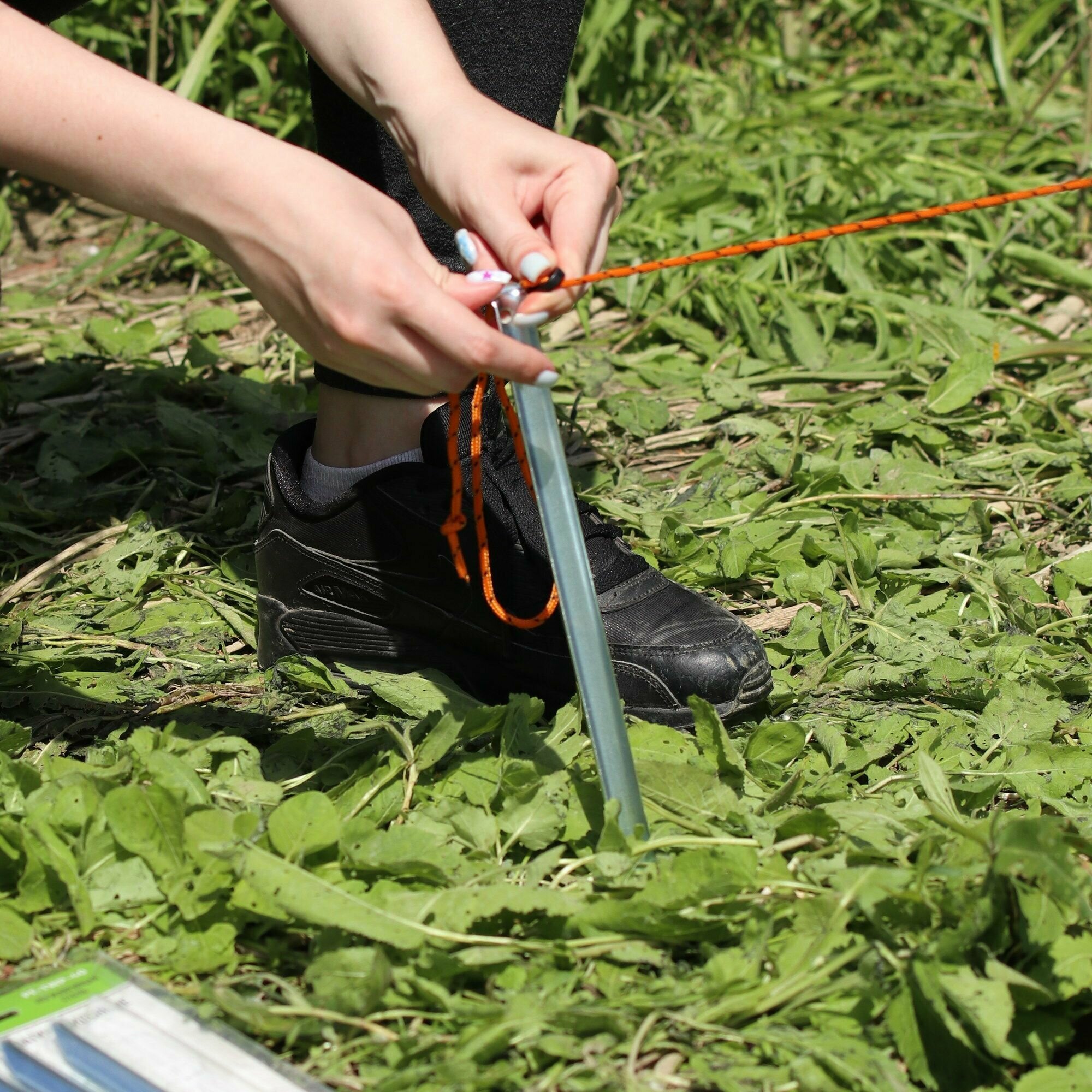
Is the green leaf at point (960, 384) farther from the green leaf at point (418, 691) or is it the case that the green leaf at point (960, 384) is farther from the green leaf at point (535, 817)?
the green leaf at point (535, 817)

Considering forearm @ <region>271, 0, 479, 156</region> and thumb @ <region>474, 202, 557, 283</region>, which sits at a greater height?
forearm @ <region>271, 0, 479, 156</region>

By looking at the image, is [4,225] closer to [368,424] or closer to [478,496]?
[368,424]

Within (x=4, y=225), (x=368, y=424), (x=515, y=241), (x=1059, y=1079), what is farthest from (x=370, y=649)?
(x=4, y=225)

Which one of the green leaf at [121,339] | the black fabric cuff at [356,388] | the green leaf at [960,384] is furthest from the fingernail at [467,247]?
the green leaf at [121,339]

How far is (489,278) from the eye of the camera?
0.87 meters

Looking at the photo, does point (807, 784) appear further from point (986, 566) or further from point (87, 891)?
point (87, 891)

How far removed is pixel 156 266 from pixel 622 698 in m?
1.73

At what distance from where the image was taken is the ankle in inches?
51.9

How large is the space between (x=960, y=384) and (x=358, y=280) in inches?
52.2

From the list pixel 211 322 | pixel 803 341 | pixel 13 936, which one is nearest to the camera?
pixel 13 936

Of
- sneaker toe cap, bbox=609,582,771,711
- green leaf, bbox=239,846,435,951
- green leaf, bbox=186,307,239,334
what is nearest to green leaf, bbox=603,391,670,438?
sneaker toe cap, bbox=609,582,771,711

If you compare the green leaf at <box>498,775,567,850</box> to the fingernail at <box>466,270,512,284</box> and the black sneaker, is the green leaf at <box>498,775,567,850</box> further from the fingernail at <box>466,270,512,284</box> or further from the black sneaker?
the fingernail at <box>466,270,512,284</box>

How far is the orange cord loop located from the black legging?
0.63 ft

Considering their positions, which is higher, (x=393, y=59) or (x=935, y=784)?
(x=393, y=59)
